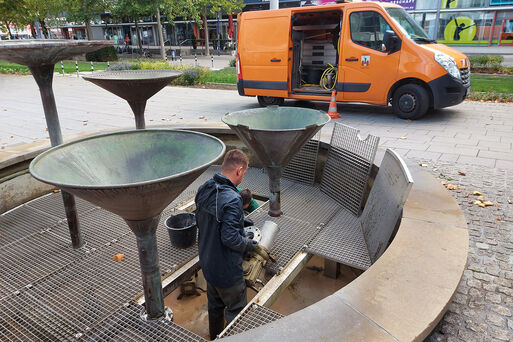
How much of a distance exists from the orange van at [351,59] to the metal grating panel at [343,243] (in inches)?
224

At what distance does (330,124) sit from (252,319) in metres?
6.55

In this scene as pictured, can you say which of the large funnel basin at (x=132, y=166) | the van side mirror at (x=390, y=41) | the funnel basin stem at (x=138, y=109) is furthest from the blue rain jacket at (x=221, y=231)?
the van side mirror at (x=390, y=41)

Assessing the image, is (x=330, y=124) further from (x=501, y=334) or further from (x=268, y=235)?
(x=501, y=334)

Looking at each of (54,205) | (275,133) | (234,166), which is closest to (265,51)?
(275,133)

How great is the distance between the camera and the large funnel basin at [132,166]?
1.87m

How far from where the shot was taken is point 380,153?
4.50 meters

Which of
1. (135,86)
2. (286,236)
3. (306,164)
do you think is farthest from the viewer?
(306,164)

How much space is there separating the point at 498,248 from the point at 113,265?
351 centimetres

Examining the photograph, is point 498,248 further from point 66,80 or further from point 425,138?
point 66,80

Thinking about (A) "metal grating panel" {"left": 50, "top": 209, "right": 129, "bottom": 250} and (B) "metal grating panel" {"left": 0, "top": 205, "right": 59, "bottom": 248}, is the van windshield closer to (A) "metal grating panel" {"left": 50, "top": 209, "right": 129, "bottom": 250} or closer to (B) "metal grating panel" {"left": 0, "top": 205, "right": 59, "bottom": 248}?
(A) "metal grating panel" {"left": 50, "top": 209, "right": 129, "bottom": 250}

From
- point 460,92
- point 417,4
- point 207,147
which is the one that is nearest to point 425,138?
point 460,92

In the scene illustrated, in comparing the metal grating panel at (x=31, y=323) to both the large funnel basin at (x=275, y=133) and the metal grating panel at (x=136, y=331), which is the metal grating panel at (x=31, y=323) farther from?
the large funnel basin at (x=275, y=133)

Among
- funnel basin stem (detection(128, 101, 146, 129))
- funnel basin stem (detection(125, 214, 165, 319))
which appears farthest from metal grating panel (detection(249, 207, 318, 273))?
funnel basin stem (detection(128, 101, 146, 129))

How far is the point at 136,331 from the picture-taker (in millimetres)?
2656
